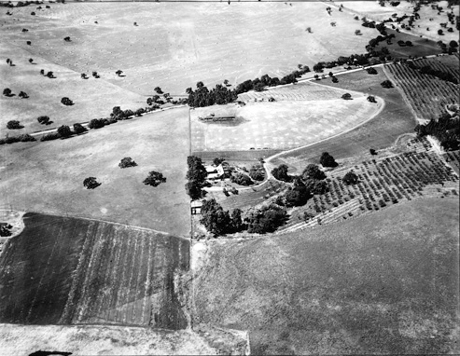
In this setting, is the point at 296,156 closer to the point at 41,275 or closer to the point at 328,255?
the point at 328,255

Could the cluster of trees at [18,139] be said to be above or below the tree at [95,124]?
below

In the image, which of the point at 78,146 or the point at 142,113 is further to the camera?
the point at 142,113

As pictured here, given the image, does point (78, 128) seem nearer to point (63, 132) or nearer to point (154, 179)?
point (63, 132)

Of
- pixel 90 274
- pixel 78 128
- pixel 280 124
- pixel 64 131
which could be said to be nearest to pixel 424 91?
pixel 280 124

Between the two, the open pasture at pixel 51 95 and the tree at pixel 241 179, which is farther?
the open pasture at pixel 51 95

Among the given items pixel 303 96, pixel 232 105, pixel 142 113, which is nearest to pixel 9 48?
pixel 142 113

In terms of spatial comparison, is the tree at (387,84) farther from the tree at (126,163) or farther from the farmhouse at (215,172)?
the tree at (126,163)

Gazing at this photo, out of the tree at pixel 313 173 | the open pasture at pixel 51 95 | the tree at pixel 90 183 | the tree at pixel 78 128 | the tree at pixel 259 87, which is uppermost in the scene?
the tree at pixel 313 173

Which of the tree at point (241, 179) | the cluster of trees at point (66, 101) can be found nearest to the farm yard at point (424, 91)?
the tree at point (241, 179)
